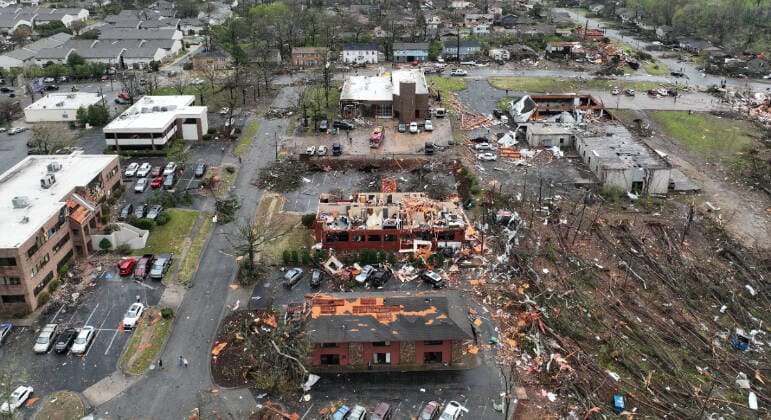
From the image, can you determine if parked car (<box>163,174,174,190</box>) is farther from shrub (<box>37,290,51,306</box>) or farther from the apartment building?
shrub (<box>37,290,51,306</box>)

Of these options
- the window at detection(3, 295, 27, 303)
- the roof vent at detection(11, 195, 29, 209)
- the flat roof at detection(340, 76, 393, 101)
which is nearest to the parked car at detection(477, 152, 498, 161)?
the flat roof at detection(340, 76, 393, 101)

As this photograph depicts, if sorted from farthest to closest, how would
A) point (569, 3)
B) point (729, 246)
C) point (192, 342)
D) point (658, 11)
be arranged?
1. point (569, 3)
2. point (658, 11)
3. point (729, 246)
4. point (192, 342)

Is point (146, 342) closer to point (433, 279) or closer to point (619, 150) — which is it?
point (433, 279)

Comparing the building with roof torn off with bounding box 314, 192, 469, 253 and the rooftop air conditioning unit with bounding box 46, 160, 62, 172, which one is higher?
the rooftop air conditioning unit with bounding box 46, 160, 62, 172

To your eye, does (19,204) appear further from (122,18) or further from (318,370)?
(122,18)

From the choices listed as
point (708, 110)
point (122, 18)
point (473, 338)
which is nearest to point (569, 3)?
point (708, 110)

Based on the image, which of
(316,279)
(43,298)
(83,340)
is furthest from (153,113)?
(83,340)

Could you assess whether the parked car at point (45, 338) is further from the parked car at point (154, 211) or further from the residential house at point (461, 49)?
the residential house at point (461, 49)
